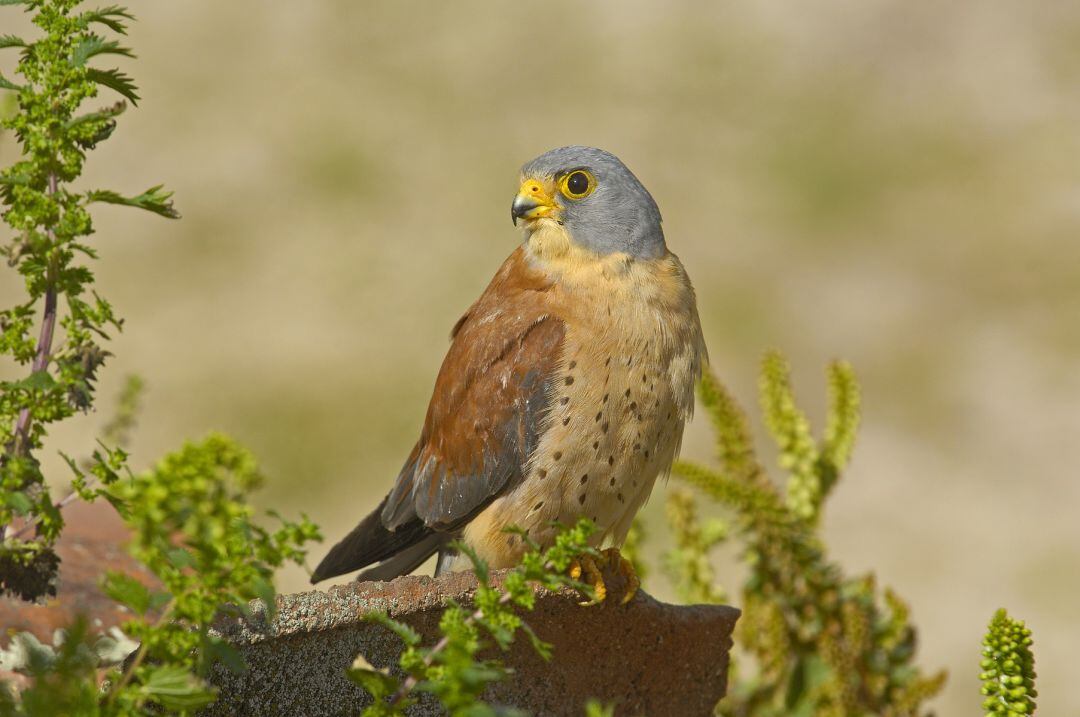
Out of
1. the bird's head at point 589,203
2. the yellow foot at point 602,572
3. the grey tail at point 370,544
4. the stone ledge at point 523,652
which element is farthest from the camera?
the bird's head at point 589,203

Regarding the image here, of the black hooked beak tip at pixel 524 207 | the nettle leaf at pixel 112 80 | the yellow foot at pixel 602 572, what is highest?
the black hooked beak tip at pixel 524 207

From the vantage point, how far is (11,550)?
71.1 inches

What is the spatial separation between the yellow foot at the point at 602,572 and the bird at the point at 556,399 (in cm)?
27

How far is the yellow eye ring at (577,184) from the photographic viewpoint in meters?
3.39

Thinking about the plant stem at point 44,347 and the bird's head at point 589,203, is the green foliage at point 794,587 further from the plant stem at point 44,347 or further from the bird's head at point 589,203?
the plant stem at point 44,347

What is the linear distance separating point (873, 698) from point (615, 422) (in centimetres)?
116

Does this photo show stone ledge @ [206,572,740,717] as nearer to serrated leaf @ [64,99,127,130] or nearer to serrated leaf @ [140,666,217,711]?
serrated leaf @ [140,666,217,711]

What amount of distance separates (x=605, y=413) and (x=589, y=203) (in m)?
0.69

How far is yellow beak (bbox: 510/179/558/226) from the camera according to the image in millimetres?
3383

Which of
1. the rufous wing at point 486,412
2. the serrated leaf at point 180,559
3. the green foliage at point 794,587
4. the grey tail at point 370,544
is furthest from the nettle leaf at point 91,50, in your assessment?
the green foliage at point 794,587

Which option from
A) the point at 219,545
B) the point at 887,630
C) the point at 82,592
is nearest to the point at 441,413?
the point at 82,592

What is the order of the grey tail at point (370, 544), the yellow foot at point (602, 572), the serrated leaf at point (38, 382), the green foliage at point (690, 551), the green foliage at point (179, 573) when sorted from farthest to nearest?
the green foliage at point (690, 551), the grey tail at point (370, 544), the yellow foot at point (602, 572), the serrated leaf at point (38, 382), the green foliage at point (179, 573)

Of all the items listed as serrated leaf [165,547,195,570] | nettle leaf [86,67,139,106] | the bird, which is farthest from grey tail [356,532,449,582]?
serrated leaf [165,547,195,570]

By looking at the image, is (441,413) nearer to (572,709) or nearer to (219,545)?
(572,709)
